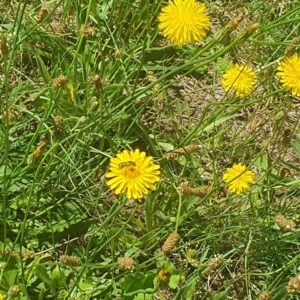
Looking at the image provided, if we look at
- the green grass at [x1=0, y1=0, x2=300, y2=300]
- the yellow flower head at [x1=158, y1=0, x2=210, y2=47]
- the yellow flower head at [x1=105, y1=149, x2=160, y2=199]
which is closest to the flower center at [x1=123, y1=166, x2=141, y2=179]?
the yellow flower head at [x1=105, y1=149, x2=160, y2=199]

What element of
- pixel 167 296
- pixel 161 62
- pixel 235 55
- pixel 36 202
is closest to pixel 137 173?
pixel 36 202

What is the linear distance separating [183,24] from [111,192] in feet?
1.58

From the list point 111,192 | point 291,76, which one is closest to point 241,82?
point 291,76

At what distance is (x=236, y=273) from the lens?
5.00 feet

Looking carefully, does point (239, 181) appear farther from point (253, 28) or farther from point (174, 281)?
point (253, 28)

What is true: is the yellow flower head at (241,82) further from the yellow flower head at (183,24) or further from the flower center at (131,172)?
the flower center at (131,172)

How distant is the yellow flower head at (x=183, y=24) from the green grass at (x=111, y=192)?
51mm

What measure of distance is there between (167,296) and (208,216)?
210 millimetres

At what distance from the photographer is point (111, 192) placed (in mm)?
1514

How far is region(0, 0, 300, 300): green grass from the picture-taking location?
51.0 inches

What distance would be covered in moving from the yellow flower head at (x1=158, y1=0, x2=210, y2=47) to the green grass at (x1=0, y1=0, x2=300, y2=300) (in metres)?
0.05

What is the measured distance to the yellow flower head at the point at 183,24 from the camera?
1.22 metres

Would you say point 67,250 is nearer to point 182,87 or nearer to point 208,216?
point 208,216

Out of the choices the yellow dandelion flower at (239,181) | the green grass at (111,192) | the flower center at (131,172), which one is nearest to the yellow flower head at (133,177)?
the flower center at (131,172)
